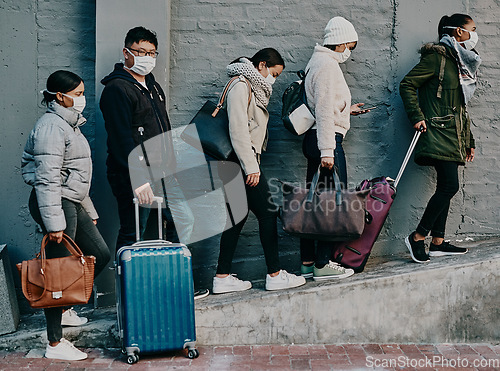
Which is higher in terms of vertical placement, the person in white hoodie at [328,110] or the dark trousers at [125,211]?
the person in white hoodie at [328,110]

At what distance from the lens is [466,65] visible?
5176 millimetres

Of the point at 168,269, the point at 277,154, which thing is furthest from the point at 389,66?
the point at 168,269

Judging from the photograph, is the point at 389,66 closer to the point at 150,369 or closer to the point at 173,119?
the point at 173,119

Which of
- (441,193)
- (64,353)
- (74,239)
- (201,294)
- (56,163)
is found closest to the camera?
(56,163)

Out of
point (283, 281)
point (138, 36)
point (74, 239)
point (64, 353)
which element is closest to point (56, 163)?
point (74, 239)

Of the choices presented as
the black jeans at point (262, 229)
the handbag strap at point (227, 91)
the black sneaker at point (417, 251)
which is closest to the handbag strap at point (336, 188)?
the black jeans at point (262, 229)

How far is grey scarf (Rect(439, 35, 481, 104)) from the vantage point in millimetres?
5141

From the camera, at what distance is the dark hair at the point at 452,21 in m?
5.13

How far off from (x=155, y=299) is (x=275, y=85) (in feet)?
7.11

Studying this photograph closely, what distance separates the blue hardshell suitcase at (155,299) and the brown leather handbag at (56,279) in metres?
0.24

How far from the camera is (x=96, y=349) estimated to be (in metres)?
4.66

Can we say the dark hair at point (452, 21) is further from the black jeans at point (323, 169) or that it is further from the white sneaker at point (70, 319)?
the white sneaker at point (70, 319)

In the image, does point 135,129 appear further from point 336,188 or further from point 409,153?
point 409,153

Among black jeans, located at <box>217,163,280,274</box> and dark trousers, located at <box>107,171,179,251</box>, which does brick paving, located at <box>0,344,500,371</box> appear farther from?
dark trousers, located at <box>107,171,179,251</box>
